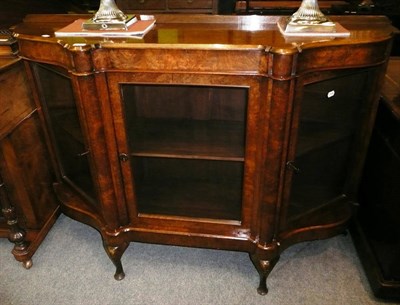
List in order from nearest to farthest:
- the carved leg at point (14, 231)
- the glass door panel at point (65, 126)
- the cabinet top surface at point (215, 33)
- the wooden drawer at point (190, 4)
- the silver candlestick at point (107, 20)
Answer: the cabinet top surface at point (215, 33), the silver candlestick at point (107, 20), the glass door panel at point (65, 126), the carved leg at point (14, 231), the wooden drawer at point (190, 4)

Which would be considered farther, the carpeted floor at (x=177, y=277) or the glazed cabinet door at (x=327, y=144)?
the carpeted floor at (x=177, y=277)

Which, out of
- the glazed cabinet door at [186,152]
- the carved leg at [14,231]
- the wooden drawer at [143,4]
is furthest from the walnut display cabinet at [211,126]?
the wooden drawer at [143,4]

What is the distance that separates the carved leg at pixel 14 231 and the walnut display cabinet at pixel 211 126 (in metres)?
0.18

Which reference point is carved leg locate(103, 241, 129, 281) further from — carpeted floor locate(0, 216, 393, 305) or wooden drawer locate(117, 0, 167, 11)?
wooden drawer locate(117, 0, 167, 11)

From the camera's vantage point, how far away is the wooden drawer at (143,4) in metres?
2.01

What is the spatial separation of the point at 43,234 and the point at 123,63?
3.02ft

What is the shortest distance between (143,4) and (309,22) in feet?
4.53

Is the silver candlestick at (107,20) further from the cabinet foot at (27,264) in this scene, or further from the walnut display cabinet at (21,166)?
the cabinet foot at (27,264)

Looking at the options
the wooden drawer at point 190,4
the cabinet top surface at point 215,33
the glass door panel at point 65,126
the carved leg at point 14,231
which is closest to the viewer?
the cabinet top surface at point 215,33

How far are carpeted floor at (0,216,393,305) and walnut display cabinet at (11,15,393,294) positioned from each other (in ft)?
0.28

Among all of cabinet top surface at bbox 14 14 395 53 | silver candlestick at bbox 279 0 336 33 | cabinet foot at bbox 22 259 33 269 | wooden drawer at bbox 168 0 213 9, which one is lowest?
cabinet foot at bbox 22 259 33 269

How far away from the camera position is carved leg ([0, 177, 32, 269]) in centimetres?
122

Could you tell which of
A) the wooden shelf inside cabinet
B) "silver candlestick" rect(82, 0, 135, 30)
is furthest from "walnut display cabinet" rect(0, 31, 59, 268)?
the wooden shelf inside cabinet

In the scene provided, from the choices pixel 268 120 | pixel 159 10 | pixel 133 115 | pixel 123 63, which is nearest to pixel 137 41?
pixel 123 63
